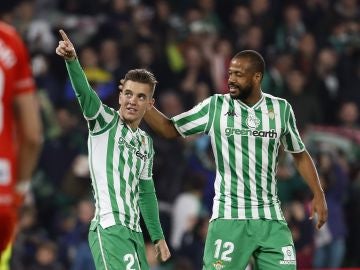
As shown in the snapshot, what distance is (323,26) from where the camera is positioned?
51.6 feet

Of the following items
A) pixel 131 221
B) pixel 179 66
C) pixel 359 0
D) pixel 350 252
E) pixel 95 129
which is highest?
pixel 359 0

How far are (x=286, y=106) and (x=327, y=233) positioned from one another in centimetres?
505

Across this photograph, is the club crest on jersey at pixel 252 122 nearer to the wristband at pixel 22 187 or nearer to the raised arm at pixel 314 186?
the raised arm at pixel 314 186

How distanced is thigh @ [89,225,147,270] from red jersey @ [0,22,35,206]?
5.44ft

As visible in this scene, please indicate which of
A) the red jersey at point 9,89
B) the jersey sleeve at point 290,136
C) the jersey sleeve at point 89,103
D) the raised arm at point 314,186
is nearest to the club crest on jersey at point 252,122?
the jersey sleeve at point 290,136

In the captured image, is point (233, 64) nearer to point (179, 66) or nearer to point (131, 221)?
point (131, 221)

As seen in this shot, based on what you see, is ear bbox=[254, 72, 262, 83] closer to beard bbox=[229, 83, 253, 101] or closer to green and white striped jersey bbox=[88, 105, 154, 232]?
beard bbox=[229, 83, 253, 101]

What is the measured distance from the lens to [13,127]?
5.23m

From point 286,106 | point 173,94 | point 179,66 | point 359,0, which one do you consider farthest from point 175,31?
point 286,106

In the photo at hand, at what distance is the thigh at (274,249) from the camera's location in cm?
→ 725

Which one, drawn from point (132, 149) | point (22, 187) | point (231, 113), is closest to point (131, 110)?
point (132, 149)

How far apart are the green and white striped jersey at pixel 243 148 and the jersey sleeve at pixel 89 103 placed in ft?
2.47

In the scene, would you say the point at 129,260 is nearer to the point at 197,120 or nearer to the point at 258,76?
the point at 197,120

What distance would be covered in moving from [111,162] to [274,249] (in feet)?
4.00
